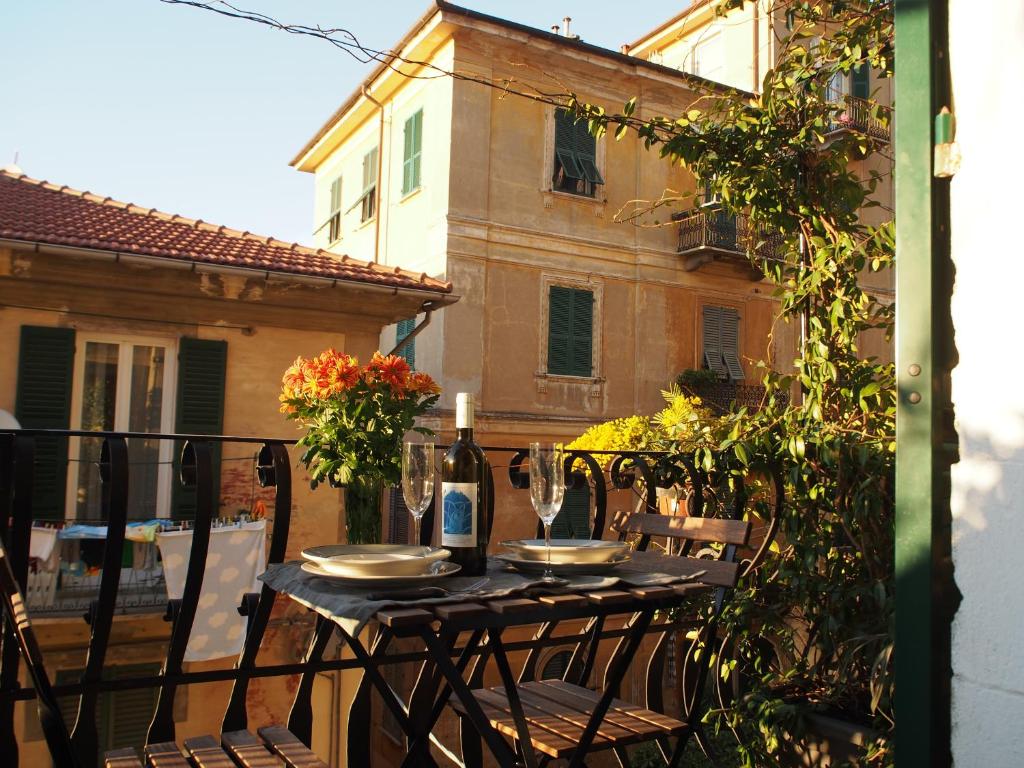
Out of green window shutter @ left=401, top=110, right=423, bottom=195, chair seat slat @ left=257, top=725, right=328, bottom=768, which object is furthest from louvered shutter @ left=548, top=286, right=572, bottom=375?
chair seat slat @ left=257, top=725, right=328, bottom=768

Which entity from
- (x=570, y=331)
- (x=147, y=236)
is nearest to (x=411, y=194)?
(x=570, y=331)

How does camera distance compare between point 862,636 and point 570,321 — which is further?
point 570,321

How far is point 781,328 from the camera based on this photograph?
17.3 metres

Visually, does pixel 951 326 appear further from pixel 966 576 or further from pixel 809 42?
pixel 809 42

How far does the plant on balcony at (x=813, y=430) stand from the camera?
2.66 meters

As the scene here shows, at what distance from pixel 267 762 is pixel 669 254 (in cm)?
1503

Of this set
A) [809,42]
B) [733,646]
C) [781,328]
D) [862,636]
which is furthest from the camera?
[781,328]

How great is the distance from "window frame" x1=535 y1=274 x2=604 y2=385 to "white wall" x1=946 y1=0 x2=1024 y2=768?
13156mm

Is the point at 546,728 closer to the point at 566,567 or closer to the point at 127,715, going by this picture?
the point at 566,567

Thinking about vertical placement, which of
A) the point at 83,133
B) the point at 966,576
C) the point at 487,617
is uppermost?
the point at 83,133

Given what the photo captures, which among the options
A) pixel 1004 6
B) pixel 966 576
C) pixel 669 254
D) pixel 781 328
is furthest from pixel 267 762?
pixel 781 328

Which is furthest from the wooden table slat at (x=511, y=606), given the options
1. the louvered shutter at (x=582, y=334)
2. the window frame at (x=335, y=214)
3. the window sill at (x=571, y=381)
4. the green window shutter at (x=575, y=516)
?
the window frame at (x=335, y=214)

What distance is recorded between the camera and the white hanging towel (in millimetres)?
9531

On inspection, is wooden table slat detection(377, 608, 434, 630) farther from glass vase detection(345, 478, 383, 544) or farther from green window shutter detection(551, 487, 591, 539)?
green window shutter detection(551, 487, 591, 539)
